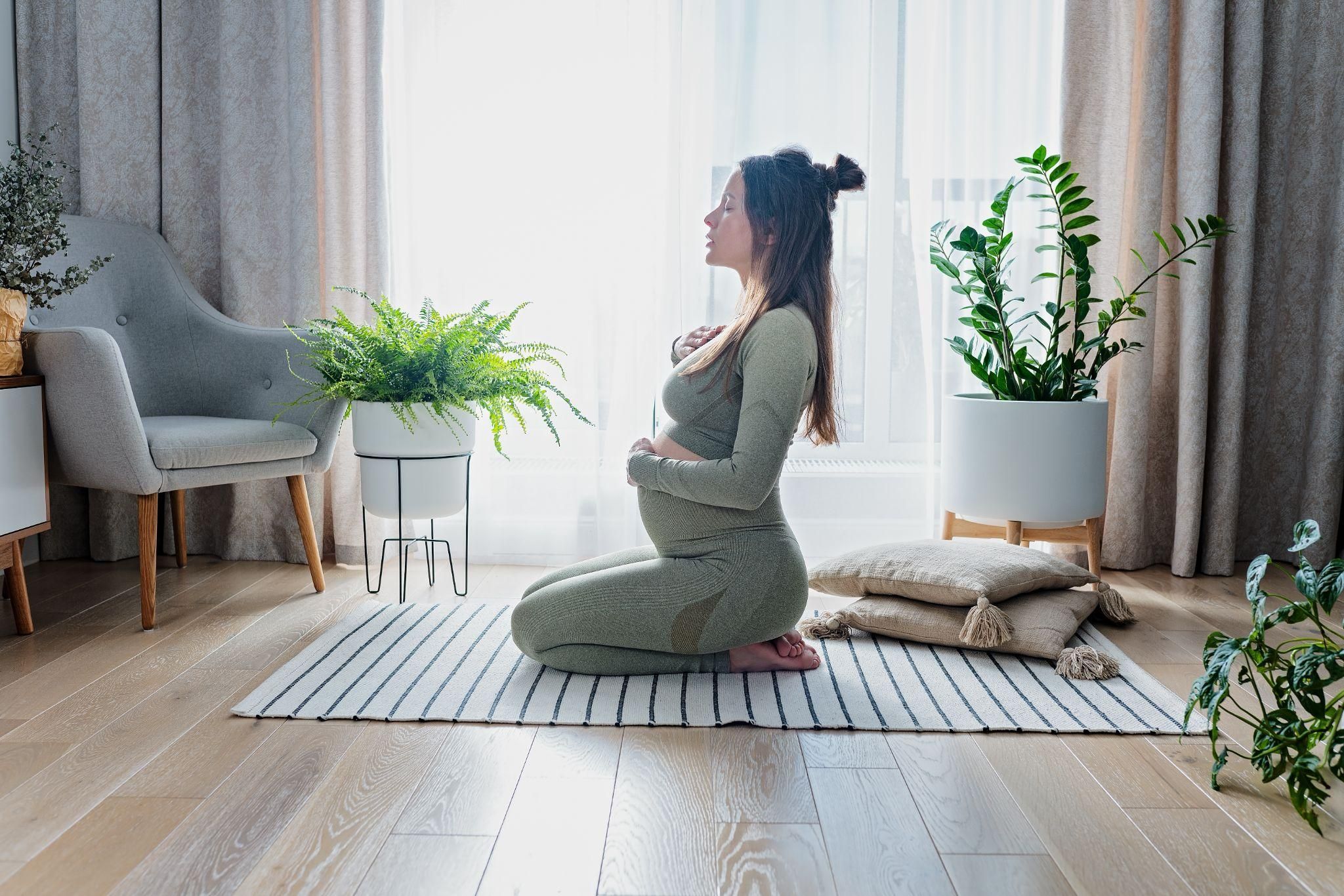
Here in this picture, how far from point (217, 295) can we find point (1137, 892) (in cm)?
289

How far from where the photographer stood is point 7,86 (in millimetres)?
3111

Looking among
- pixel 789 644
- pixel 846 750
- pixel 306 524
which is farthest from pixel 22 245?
pixel 846 750

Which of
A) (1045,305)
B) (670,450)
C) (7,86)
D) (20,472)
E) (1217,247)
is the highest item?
(7,86)

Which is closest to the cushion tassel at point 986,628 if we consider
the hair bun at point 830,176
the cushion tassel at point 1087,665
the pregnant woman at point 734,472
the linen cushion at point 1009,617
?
the linen cushion at point 1009,617

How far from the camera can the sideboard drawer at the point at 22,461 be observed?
2344mm

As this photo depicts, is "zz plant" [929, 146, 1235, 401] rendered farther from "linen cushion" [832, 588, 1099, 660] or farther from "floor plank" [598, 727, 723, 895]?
"floor plank" [598, 727, 723, 895]

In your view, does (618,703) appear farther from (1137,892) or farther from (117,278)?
(117,278)

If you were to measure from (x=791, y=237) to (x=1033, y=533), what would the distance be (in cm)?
134

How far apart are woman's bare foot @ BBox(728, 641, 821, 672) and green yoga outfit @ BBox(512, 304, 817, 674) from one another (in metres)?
0.03

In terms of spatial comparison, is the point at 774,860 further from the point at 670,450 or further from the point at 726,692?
the point at 670,450

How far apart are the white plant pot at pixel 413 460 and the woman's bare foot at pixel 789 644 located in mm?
938

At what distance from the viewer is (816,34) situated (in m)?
3.10

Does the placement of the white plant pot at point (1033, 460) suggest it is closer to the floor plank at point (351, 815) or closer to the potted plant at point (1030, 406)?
the potted plant at point (1030, 406)

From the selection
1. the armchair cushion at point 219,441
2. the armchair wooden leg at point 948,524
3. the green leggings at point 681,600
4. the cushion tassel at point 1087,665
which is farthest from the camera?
the armchair wooden leg at point 948,524
